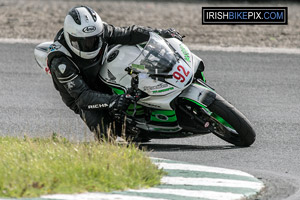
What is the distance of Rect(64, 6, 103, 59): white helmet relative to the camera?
813 cm

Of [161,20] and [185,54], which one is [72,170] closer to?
[185,54]

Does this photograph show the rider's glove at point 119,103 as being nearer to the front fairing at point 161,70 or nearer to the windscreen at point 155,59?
the front fairing at point 161,70

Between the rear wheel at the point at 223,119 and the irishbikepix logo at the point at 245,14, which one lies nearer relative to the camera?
the rear wheel at the point at 223,119

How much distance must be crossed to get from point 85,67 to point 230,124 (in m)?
1.75

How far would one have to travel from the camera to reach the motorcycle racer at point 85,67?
26.7 ft

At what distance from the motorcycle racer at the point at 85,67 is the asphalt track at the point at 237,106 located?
1.45 feet

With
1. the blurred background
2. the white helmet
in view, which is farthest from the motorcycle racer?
the blurred background

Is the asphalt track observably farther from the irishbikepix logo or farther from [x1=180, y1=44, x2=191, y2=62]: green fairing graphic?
the irishbikepix logo

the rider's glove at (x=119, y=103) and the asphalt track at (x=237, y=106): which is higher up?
the rider's glove at (x=119, y=103)

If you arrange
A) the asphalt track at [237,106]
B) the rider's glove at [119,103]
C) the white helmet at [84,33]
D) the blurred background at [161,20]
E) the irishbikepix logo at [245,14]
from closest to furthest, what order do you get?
the asphalt track at [237,106], the rider's glove at [119,103], the white helmet at [84,33], the blurred background at [161,20], the irishbikepix logo at [245,14]

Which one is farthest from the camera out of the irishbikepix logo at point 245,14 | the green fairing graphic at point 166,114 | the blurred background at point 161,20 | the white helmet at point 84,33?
the irishbikepix logo at point 245,14

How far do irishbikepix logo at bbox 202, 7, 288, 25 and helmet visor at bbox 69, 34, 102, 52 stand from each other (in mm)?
10578

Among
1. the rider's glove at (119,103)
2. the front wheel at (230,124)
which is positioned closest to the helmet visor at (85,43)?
the rider's glove at (119,103)

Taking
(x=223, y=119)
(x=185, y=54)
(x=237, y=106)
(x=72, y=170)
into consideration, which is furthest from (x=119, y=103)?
(x=237, y=106)
